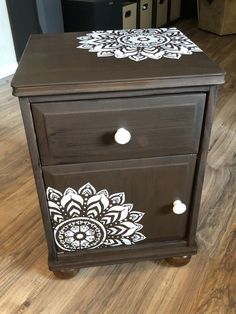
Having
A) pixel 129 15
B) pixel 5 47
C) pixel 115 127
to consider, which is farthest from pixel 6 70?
pixel 115 127

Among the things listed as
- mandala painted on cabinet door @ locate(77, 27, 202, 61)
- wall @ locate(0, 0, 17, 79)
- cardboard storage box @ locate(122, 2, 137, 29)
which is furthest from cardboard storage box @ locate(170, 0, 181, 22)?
mandala painted on cabinet door @ locate(77, 27, 202, 61)

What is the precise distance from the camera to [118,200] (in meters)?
0.75

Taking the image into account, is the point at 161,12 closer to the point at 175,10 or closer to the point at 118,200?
the point at 175,10

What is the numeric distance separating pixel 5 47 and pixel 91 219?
1742 millimetres

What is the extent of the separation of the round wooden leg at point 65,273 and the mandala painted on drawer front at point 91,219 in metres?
0.08

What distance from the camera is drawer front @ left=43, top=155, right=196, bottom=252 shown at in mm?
699

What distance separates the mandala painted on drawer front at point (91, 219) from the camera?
0.73 meters

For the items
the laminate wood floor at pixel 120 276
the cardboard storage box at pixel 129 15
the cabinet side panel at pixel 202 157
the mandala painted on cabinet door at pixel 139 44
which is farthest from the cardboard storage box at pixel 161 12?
the cabinet side panel at pixel 202 157

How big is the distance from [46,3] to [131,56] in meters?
1.72

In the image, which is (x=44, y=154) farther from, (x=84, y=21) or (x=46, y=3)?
(x=84, y=21)

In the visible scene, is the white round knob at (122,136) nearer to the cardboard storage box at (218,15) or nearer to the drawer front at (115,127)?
the drawer front at (115,127)

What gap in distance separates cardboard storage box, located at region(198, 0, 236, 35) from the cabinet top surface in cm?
248

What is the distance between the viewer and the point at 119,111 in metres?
0.62

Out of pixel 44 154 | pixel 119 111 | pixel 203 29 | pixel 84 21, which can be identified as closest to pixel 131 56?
pixel 119 111
